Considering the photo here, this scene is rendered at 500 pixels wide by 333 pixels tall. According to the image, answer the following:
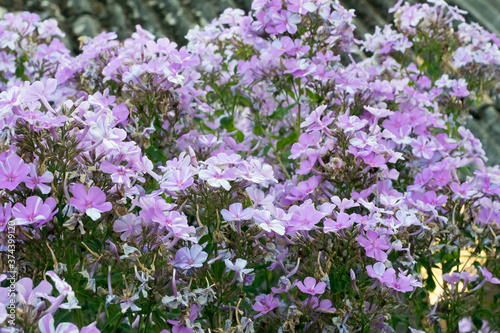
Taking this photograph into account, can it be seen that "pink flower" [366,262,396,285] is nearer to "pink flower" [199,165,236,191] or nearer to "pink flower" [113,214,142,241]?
"pink flower" [199,165,236,191]

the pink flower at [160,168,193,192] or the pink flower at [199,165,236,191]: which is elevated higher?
the pink flower at [199,165,236,191]

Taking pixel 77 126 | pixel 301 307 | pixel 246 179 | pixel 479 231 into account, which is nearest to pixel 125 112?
pixel 77 126

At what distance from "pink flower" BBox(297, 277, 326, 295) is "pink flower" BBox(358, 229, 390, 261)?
0.13 metres

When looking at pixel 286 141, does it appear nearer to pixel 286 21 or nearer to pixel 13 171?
pixel 286 21

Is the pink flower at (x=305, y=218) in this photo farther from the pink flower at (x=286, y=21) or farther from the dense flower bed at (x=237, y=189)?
the pink flower at (x=286, y=21)

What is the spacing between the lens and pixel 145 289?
107 cm

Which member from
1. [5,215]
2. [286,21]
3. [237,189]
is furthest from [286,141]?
[5,215]

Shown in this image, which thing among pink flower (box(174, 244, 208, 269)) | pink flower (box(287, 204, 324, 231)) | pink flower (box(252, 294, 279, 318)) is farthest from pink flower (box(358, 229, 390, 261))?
pink flower (box(174, 244, 208, 269))

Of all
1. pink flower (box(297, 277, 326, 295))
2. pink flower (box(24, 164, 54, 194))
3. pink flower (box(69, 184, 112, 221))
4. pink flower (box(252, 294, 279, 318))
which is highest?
pink flower (box(297, 277, 326, 295))

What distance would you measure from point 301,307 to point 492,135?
2.95m

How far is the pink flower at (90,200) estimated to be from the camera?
1.03 meters

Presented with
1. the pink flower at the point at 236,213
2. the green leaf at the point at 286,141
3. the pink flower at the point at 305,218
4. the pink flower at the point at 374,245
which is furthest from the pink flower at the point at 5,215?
the green leaf at the point at 286,141

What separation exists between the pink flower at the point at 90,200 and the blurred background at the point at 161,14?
313 centimetres

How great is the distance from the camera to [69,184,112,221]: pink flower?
103cm
